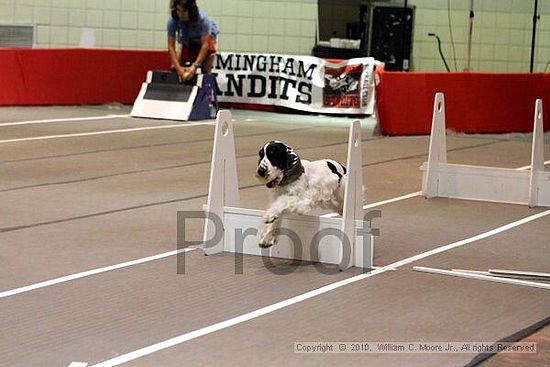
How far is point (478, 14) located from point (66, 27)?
8316 mm

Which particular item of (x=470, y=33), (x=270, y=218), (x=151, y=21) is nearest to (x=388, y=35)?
(x=470, y=33)

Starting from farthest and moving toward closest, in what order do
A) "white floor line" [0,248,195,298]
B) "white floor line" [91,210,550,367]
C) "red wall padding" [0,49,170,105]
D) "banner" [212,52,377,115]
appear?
"banner" [212,52,377,115], "red wall padding" [0,49,170,105], "white floor line" [0,248,195,298], "white floor line" [91,210,550,367]

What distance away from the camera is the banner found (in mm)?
17812

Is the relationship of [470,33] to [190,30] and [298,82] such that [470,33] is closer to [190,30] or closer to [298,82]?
[298,82]

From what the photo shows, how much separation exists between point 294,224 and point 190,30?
34.7 feet

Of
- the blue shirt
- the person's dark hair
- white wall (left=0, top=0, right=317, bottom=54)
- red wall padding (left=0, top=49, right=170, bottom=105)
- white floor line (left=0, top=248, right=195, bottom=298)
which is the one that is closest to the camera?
white floor line (left=0, top=248, right=195, bottom=298)

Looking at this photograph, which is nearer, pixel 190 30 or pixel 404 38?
pixel 190 30

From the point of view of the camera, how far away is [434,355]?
17.3 feet

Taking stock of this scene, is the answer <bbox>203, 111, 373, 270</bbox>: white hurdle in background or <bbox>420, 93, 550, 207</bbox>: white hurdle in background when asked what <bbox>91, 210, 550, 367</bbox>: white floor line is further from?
<bbox>420, 93, 550, 207</bbox>: white hurdle in background

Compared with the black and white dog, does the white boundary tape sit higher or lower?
lower

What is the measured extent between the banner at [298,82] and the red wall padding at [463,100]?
154 centimetres

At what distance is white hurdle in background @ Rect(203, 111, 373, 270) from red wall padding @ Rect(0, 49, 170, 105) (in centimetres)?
1046

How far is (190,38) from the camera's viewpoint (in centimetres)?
1744

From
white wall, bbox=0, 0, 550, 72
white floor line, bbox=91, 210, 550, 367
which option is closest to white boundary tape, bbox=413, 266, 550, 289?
white floor line, bbox=91, 210, 550, 367
